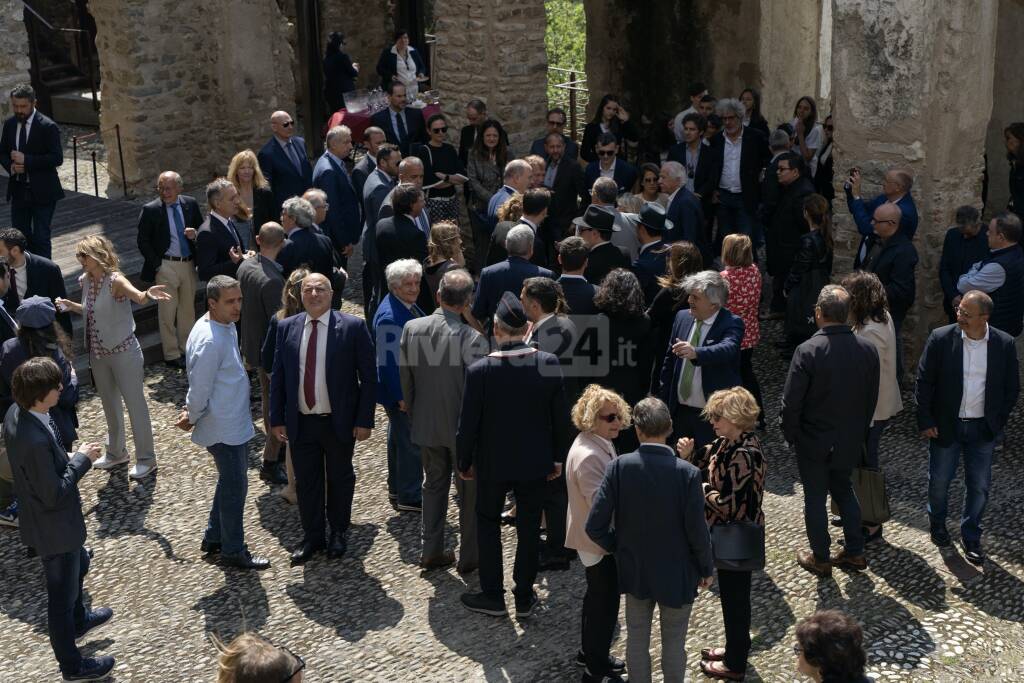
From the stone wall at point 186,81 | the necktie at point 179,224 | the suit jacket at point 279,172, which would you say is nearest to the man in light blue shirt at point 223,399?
the necktie at point 179,224

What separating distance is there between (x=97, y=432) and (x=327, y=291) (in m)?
3.02

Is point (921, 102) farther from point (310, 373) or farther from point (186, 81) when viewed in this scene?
point (186, 81)

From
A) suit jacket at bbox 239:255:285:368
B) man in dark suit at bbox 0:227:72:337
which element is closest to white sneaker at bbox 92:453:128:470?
man in dark suit at bbox 0:227:72:337

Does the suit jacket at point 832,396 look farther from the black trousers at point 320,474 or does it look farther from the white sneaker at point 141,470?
the white sneaker at point 141,470

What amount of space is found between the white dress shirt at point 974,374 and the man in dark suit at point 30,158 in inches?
300

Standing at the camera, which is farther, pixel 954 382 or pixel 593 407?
pixel 954 382

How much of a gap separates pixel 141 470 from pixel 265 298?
1429 millimetres

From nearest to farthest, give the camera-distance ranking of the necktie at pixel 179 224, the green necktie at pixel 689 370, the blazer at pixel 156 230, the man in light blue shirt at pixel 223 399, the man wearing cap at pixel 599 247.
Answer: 1. the man in light blue shirt at pixel 223 399
2. the green necktie at pixel 689 370
3. the man wearing cap at pixel 599 247
4. the blazer at pixel 156 230
5. the necktie at pixel 179 224

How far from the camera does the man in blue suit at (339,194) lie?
11.1 meters

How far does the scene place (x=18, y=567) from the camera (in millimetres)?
7719

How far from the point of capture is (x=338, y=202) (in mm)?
11086

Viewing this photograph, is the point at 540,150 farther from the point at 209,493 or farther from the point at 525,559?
the point at 525,559

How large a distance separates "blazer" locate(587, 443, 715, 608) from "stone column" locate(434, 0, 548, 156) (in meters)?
7.50

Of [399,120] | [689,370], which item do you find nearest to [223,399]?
[689,370]
